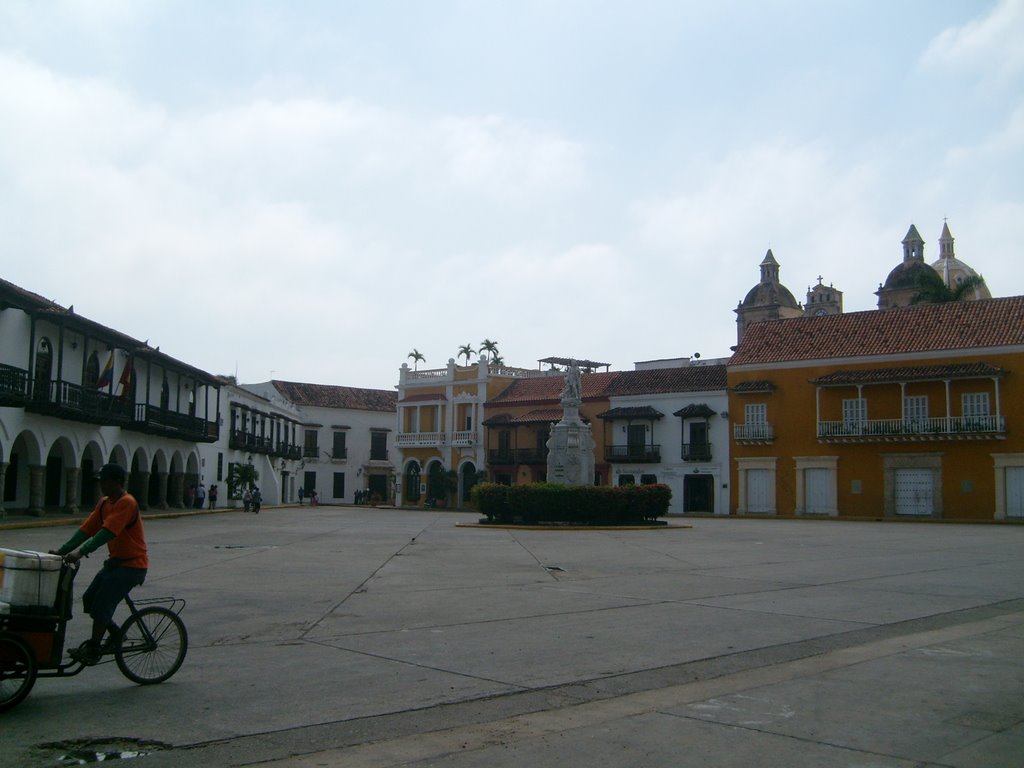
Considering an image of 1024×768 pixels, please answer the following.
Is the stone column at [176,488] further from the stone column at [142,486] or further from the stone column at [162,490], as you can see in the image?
the stone column at [142,486]

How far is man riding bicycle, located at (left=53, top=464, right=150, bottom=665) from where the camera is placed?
6816 mm

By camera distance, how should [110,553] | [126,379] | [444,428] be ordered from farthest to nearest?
[444,428]
[126,379]
[110,553]

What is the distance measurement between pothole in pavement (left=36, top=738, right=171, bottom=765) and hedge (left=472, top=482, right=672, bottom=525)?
25126mm

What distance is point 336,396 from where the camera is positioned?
2995 inches

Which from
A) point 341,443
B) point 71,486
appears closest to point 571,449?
point 71,486

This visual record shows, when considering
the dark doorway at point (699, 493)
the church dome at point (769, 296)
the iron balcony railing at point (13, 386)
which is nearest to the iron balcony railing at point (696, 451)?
the dark doorway at point (699, 493)

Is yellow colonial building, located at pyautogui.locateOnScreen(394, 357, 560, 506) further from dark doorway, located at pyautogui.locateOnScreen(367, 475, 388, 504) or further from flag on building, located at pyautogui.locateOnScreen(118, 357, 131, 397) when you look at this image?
flag on building, located at pyautogui.locateOnScreen(118, 357, 131, 397)

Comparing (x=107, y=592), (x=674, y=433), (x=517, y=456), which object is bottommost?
(x=107, y=592)

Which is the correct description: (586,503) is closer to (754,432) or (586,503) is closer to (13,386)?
(13,386)

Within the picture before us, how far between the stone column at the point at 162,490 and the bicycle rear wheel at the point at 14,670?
38273mm

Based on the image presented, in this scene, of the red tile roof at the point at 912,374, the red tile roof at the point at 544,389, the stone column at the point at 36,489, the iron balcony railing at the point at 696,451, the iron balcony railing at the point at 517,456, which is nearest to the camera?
the stone column at the point at 36,489

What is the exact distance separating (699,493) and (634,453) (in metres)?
4.35

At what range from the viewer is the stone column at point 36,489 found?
2995 cm

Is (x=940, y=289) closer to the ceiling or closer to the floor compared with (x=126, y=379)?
closer to the ceiling
